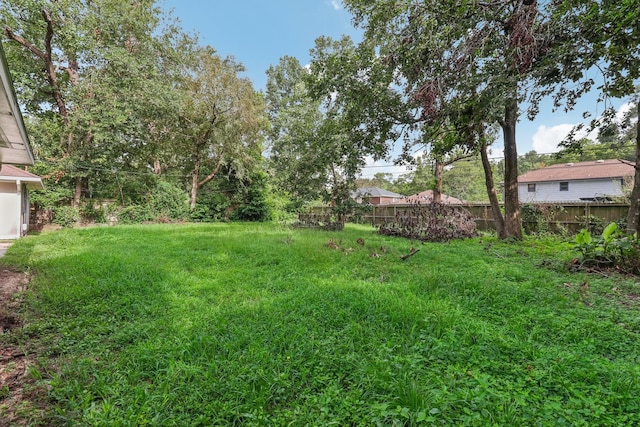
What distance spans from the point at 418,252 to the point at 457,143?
2857mm

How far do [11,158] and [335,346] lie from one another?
7.36m

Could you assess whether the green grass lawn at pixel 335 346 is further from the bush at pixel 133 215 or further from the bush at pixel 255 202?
the bush at pixel 255 202

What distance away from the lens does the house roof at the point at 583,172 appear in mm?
16456

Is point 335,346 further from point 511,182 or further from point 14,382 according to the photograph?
point 511,182

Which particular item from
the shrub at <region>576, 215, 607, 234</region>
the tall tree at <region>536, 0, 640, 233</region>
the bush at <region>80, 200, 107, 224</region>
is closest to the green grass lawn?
the tall tree at <region>536, 0, 640, 233</region>

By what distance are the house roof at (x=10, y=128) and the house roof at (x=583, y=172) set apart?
23.1 m

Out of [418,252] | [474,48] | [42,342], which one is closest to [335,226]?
[418,252]

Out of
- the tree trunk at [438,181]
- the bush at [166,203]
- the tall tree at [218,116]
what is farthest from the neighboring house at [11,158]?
the tree trunk at [438,181]

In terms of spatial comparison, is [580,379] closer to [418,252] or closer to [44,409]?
[44,409]

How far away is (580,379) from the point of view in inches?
69.5

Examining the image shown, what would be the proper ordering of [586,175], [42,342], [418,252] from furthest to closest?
[586,175], [418,252], [42,342]

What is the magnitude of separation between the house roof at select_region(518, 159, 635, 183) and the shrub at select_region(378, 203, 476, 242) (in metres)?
13.7

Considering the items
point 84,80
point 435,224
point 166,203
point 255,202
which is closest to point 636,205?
point 435,224

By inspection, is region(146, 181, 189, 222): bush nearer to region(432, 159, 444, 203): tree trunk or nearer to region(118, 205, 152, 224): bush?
region(118, 205, 152, 224): bush
